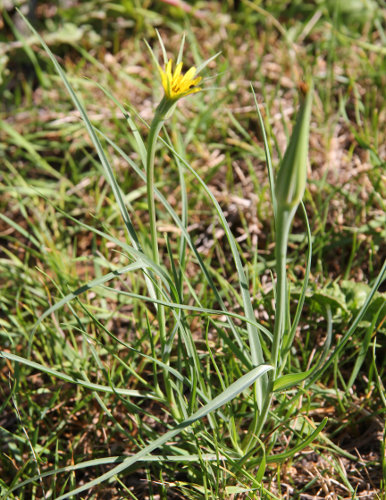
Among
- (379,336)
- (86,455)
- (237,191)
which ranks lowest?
(86,455)

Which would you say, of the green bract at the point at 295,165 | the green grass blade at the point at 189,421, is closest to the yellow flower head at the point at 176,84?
the green bract at the point at 295,165

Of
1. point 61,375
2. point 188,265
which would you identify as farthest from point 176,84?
point 188,265

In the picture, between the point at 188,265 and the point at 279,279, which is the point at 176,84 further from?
the point at 188,265

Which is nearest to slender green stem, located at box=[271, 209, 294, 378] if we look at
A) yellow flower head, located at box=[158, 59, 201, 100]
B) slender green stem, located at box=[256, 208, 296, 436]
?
slender green stem, located at box=[256, 208, 296, 436]

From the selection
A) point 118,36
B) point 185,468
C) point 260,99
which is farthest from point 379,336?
point 118,36

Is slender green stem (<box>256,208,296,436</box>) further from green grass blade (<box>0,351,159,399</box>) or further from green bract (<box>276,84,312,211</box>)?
green grass blade (<box>0,351,159,399</box>)

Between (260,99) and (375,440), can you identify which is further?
(260,99)

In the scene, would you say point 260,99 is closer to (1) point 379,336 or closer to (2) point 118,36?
(2) point 118,36

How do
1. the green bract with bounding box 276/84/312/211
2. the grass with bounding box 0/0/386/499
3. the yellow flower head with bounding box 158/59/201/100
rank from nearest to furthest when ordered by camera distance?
the green bract with bounding box 276/84/312/211
the yellow flower head with bounding box 158/59/201/100
the grass with bounding box 0/0/386/499
